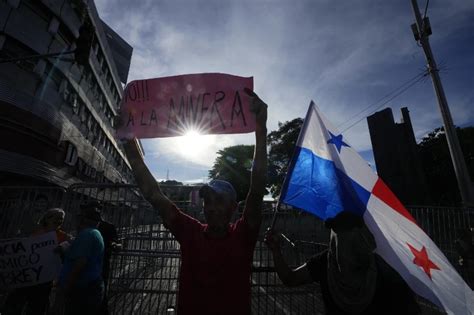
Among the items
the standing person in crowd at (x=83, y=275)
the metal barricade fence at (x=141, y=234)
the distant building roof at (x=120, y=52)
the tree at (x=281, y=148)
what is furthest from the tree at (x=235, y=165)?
the standing person in crowd at (x=83, y=275)

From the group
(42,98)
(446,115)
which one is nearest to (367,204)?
(446,115)

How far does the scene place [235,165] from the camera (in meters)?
45.1

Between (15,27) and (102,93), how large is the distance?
1462 centimetres

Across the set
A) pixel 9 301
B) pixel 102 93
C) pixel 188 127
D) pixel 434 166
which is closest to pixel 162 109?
pixel 188 127

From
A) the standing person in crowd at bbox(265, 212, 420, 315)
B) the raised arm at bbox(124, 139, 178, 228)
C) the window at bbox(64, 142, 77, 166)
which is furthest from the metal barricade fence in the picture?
the window at bbox(64, 142, 77, 166)

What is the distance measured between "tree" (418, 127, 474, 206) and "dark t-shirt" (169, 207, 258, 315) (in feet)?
96.2

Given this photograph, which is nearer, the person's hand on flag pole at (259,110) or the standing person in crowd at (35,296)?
the person's hand on flag pole at (259,110)

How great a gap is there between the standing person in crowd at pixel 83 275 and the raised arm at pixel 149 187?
1.50 meters

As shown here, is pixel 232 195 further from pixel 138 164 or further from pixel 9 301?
pixel 9 301

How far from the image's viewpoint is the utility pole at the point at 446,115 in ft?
31.9

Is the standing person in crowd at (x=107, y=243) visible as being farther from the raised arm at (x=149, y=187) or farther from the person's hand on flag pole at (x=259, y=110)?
the person's hand on flag pole at (x=259, y=110)

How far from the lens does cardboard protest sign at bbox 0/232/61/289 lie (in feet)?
12.3

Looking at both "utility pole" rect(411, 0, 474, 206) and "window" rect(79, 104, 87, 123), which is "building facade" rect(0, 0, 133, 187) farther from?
"utility pole" rect(411, 0, 474, 206)

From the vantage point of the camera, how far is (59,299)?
11.0 feet
